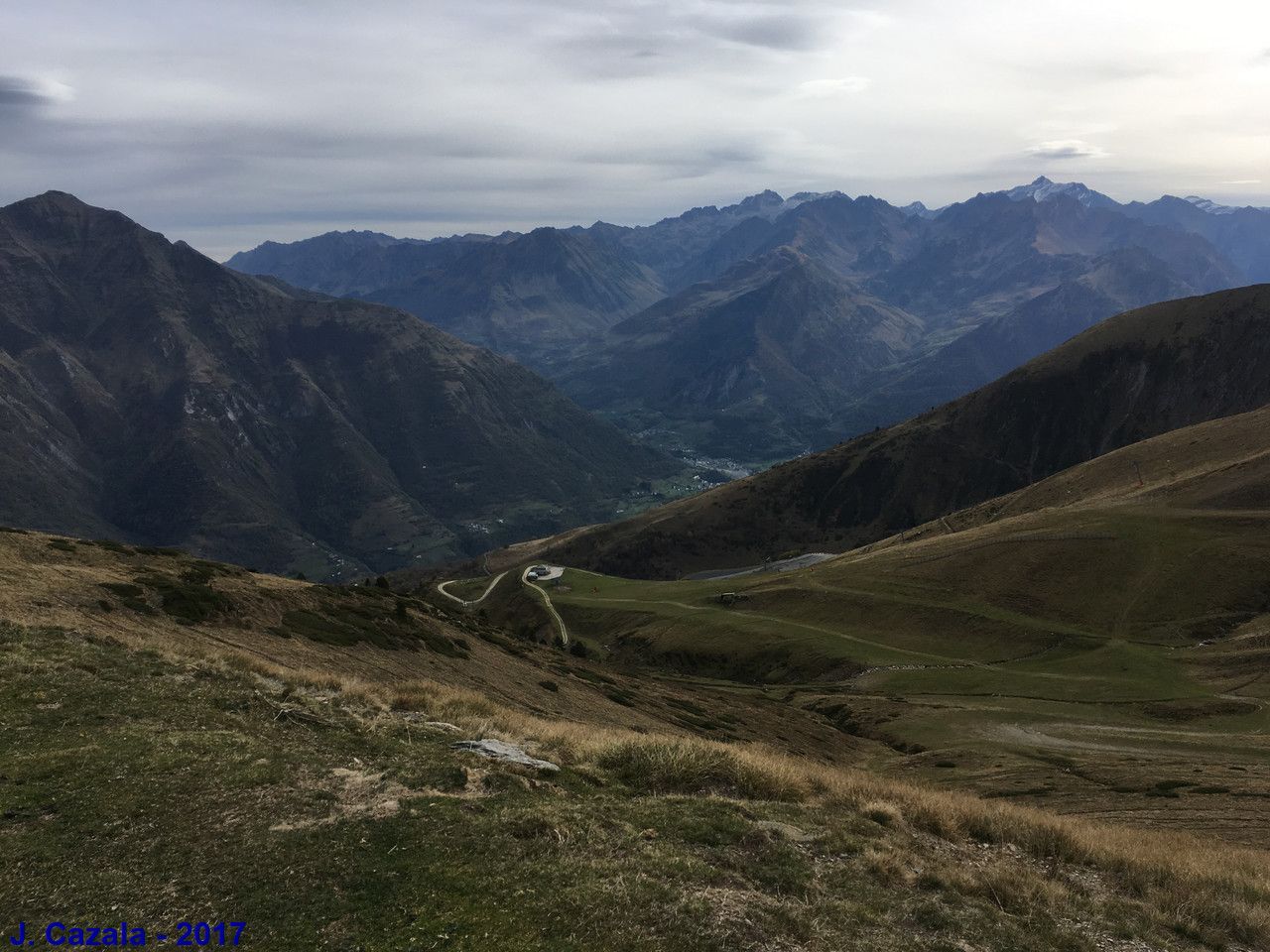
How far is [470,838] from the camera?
18.4 metres

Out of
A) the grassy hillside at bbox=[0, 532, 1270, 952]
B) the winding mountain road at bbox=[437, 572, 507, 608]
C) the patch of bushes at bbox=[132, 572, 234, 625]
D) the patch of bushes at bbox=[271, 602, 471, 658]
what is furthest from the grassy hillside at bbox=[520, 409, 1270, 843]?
the patch of bushes at bbox=[132, 572, 234, 625]

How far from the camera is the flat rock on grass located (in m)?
24.9

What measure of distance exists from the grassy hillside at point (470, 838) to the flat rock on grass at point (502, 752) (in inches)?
24.4

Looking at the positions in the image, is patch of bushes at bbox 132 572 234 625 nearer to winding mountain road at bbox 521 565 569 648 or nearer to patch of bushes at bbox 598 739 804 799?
patch of bushes at bbox 598 739 804 799

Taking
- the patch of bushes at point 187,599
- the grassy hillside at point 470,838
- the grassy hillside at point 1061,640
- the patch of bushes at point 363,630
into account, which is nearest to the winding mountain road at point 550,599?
the grassy hillside at point 1061,640

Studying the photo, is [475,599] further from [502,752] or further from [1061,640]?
[502,752]

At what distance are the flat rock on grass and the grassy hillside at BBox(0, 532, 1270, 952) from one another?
2.03 feet

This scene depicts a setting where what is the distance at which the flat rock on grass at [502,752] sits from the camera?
2492cm

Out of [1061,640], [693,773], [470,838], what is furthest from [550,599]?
[470,838]

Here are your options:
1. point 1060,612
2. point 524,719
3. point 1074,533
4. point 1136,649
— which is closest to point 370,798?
point 524,719

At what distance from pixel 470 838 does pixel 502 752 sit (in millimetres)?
7469

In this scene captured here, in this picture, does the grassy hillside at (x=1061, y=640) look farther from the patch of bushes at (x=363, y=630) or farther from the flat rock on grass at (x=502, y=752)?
the patch of bushes at (x=363, y=630)

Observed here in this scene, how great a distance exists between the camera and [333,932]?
14398mm

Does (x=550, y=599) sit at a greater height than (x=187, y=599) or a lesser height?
lesser
